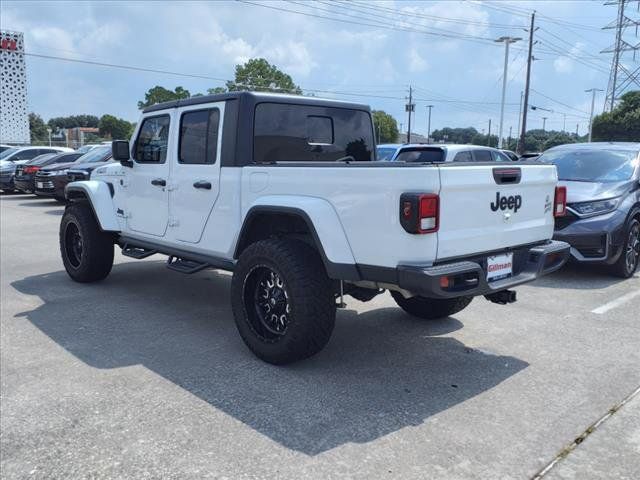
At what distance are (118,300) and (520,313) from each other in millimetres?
4199

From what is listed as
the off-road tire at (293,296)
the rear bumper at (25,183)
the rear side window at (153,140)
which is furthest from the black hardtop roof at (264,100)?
the rear bumper at (25,183)

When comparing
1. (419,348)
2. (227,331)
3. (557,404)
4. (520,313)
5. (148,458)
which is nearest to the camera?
(148,458)

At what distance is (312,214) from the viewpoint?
12.8ft

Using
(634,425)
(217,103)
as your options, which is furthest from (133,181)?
(634,425)

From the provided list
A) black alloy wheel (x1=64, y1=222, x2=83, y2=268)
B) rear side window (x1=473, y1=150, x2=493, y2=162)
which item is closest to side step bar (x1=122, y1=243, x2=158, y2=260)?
black alloy wheel (x1=64, y1=222, x2=83, y2=268)

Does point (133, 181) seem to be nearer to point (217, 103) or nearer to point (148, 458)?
point (217, 103)

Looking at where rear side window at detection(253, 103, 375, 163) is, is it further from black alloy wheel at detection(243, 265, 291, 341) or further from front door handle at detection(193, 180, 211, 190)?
black alloy wheel at detection(243, 265, 291, 341)

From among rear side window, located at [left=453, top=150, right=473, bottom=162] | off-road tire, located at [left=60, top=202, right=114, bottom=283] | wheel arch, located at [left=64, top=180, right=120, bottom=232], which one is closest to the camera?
wheel arch, located at [left=64, top=180, right=120, bottom=232]

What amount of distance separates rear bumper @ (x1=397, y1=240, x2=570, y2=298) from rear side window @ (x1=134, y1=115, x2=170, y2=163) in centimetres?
311

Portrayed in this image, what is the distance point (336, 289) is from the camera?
4.24 meters

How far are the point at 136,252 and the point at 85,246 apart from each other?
2.77 feet

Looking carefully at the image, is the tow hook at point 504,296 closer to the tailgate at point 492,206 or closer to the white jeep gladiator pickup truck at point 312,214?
the white jeep gladiator pickup truck at point 312,214

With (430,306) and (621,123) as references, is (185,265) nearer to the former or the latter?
(430,306)

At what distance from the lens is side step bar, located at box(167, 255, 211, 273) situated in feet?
17.0
